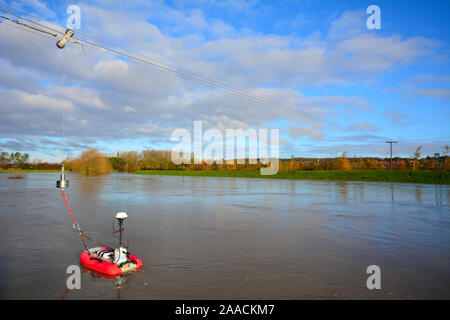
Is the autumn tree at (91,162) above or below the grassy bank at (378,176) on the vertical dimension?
above

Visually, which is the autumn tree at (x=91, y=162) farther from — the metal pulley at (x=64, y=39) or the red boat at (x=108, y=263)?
the red boat at (x=108, y=263)

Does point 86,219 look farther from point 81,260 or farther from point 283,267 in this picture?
point 283,267

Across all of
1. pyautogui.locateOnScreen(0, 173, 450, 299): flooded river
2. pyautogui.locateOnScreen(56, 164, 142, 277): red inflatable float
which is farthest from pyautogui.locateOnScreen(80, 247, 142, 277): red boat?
pyautogui.locateOnScreen(0, 173, 450, 299): flooded river

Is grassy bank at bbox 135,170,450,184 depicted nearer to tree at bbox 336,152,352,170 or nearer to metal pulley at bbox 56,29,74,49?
tree at bbox 336,152,352,170

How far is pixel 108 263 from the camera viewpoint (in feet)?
16.0

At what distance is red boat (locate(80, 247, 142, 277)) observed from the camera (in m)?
4.79

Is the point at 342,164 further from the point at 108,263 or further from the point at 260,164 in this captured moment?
the point at 108,263

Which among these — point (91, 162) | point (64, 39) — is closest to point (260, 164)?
point (91, 162)

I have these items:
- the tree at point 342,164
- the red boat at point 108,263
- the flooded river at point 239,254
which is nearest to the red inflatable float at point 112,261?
the red boat at point 108,263

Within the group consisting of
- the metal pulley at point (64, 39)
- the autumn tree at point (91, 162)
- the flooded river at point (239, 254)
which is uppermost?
the metal pulley at point (64, 39)

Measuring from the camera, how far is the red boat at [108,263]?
15.7 ft

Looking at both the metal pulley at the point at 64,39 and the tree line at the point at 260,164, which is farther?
the tree line at the point at 260,164
